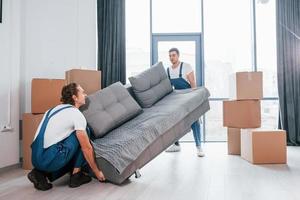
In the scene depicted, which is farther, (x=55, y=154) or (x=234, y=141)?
(x=234, y=141)

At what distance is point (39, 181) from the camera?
2.53 metres

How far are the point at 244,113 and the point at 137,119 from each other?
1590 millimetres

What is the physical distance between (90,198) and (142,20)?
3.99m

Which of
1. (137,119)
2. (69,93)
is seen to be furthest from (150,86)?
(69,93)

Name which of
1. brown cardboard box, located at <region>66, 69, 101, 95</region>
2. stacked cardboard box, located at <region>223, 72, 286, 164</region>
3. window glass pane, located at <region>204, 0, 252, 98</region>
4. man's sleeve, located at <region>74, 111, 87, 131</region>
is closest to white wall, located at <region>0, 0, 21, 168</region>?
brown cardboard box, located at <region>66, 69, 101, 95</region>

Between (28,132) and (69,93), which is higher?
(69,93)

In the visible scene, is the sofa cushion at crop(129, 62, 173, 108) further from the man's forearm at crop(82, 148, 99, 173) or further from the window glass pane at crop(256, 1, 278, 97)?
the window glass pane at crop(256, 1, 278, 97)

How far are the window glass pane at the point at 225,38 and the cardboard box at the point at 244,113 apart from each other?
1.55 meters

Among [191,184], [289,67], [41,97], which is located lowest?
[191,184]

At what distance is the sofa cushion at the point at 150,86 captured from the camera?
340cm

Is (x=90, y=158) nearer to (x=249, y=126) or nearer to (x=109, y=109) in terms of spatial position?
(x=109, y=109)

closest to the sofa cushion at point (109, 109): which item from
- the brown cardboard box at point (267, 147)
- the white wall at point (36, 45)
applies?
the white wall at point (36, 45)

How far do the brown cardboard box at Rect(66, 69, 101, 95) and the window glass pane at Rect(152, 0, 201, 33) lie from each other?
2344mm

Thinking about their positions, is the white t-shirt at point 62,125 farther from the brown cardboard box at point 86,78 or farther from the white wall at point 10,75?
the white wall at point 10,75
